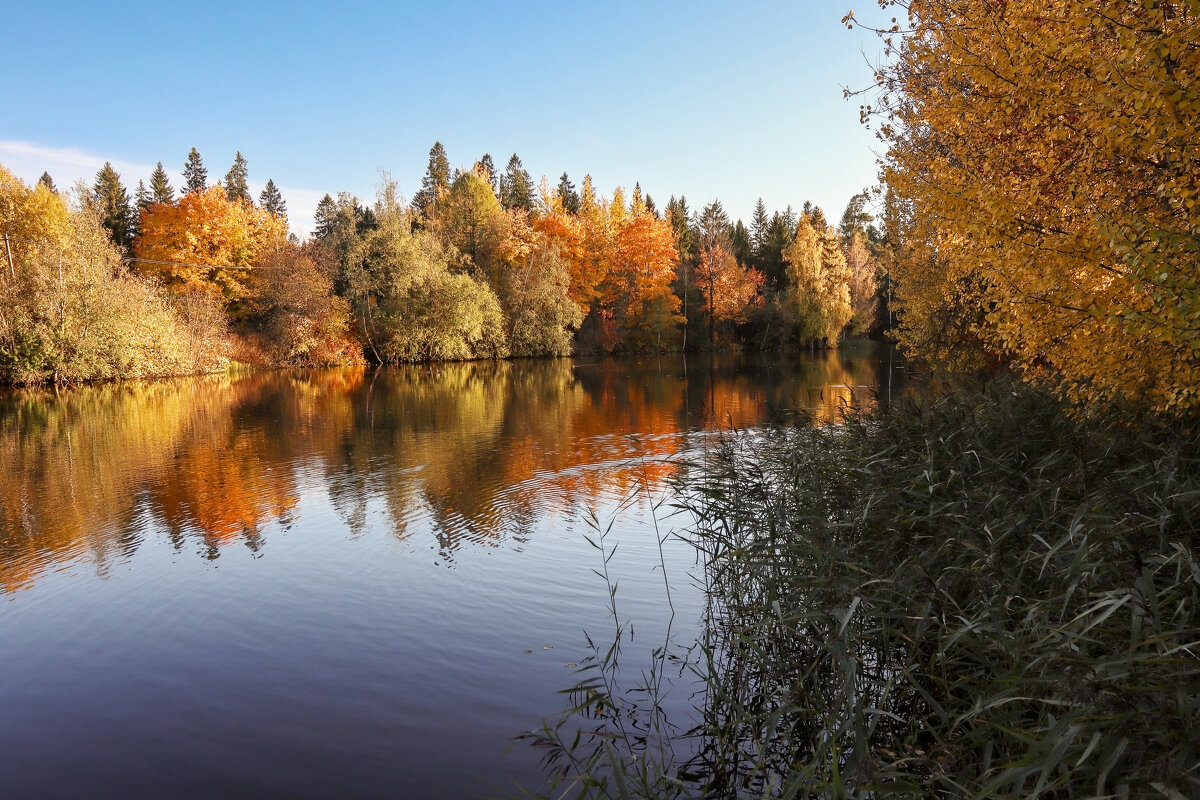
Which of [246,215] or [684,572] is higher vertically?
[246,215]

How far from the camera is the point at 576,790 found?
494 cm

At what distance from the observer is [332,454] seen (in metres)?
18.3

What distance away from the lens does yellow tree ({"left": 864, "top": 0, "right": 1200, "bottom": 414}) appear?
5203mm

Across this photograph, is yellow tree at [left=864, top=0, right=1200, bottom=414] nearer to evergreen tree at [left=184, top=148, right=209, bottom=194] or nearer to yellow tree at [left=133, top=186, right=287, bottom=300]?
yellow tree at [left=133, top=186, right=287, bottom=300]

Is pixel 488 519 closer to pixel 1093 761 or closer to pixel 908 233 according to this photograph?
pixel 1093 761

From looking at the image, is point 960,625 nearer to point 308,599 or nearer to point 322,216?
point 308,599

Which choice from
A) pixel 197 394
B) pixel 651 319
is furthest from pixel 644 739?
pixel 651 319

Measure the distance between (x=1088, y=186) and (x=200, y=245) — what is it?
181 feet

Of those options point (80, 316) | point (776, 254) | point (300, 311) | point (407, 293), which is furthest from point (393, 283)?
point (776, 254)

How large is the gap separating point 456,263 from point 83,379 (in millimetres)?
24768

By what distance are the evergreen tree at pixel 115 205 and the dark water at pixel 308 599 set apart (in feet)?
184

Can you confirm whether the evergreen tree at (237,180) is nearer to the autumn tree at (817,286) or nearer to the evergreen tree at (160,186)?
the evergreen tree at (160,186)

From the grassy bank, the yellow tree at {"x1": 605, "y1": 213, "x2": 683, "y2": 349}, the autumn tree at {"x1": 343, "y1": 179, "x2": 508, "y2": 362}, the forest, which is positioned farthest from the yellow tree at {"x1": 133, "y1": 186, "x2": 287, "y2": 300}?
the grassy bank

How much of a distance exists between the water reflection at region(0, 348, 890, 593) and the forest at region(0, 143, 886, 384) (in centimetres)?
427
